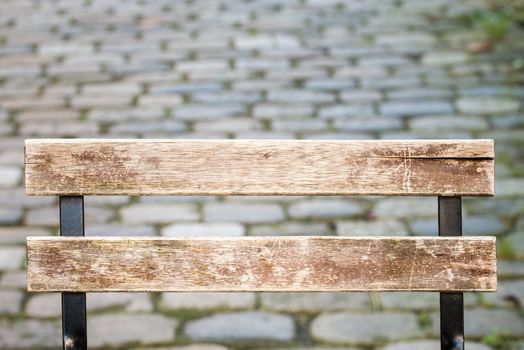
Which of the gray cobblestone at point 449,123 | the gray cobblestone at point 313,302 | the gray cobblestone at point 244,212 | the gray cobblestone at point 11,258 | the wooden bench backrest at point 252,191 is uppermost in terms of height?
the gray cobblestone at point 449,123

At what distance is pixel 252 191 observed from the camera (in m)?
1.88

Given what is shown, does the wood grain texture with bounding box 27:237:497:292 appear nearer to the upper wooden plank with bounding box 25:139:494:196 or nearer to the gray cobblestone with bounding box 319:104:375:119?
the upper wooden plank with bounding box 25:139:494:196

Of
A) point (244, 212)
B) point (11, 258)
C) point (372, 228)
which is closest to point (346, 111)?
point (244, 212)

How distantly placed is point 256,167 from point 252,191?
5 cm

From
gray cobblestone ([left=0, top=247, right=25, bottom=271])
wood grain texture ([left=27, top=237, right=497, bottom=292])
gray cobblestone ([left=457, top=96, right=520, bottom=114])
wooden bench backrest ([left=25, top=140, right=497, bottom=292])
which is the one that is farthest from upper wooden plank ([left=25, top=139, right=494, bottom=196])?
gray cobblestone ([left=457, top=96, right=520, bottom=114])

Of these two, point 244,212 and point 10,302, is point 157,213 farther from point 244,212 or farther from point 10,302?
point 10,302

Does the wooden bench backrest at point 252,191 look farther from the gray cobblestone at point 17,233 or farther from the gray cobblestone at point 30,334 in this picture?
the gray cobblestone at point 17,233

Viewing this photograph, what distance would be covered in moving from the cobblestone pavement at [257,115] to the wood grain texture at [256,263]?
1.15m

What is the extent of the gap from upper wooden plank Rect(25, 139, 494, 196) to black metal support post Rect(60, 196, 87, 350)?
3cm

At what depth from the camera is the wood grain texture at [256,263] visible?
1878 millimetres

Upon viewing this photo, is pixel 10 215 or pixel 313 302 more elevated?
pixel 10 215

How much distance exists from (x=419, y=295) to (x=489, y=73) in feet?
9.55

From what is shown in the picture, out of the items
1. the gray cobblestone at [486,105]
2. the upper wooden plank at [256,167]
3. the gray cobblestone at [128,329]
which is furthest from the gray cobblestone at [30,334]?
the gray cobblestone at [486,105]

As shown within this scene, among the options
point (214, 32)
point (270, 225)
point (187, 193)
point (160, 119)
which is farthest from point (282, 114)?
point (187, 193)
